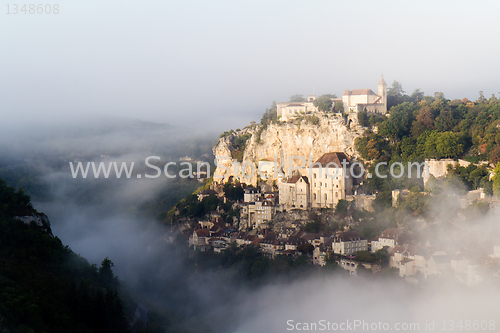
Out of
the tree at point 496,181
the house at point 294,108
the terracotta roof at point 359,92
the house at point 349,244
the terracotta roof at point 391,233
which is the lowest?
the house at point 349,244

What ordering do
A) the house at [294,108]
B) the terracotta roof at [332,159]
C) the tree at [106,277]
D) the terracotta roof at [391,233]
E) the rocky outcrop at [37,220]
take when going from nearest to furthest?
the rocky outcrop at [37,220]
the tree at [106,277]
the terracotta roof at [391,233]
the terracotta roof at [332,159]
the house at [294,108]

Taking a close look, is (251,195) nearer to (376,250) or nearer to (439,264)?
(376,250)

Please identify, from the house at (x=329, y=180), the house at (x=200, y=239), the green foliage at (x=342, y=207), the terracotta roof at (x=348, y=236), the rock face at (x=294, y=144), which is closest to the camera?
the terracotta roof at (x=348, y=236)

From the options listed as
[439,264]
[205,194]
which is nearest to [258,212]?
[205,194]

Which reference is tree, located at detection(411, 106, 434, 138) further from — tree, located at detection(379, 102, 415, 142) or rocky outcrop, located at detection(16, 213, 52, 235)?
rocky outcrop, located at detection(16, 213, 52, 235)

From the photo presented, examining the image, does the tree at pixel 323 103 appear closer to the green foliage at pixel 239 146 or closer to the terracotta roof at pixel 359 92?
the terracotta roof at pixel 359 92

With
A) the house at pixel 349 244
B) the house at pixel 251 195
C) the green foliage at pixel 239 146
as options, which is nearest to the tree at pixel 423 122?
the house at pixel 349 244
